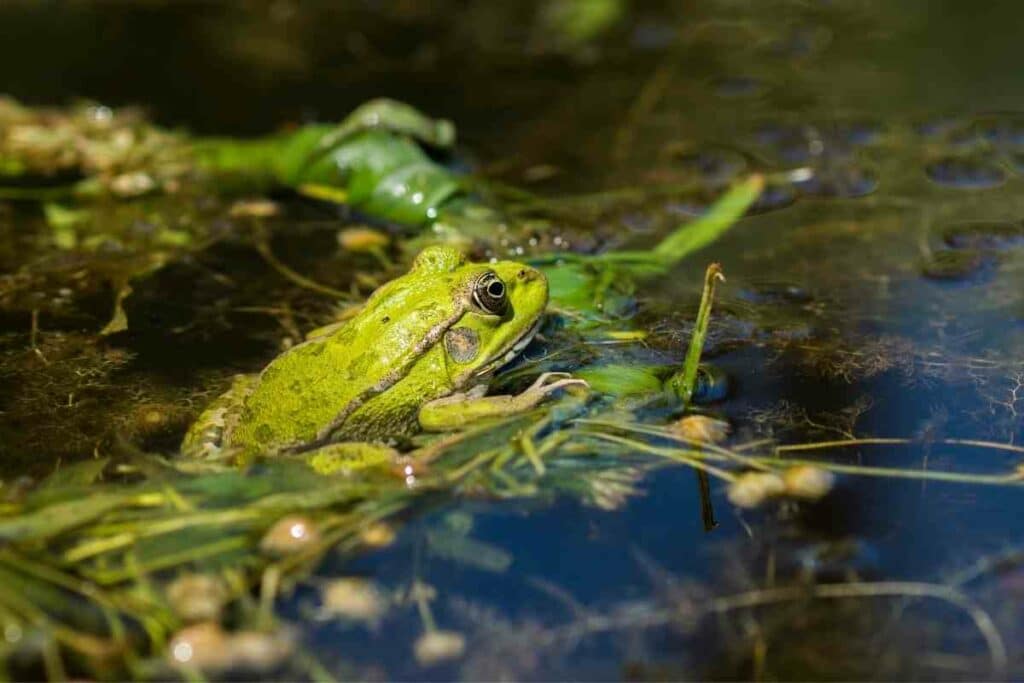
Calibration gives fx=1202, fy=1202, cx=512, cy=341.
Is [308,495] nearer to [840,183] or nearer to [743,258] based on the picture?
[743,258]

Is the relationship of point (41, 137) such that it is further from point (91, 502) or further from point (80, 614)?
point (80, 614)

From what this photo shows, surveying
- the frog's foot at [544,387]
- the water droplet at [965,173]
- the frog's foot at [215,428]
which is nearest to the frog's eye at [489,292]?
the frog's foot at [544,387]

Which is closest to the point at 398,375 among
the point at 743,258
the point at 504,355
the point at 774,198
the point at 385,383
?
the point at 385,383

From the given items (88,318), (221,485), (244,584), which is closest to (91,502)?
(221,485)

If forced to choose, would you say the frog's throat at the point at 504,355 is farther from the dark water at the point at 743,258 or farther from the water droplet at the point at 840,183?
the water droplet at the point at 840,183

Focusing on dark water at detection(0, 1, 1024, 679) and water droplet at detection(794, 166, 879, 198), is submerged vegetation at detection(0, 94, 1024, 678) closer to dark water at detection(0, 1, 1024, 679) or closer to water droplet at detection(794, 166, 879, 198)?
dark water at detection(0, 1, 1024, 679)

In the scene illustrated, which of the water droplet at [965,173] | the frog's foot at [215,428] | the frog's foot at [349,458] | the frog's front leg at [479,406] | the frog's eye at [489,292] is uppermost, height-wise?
the frog's eye at [489,292]
